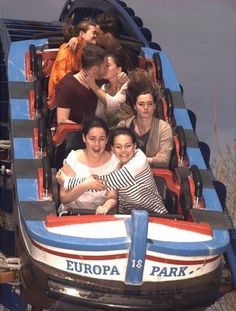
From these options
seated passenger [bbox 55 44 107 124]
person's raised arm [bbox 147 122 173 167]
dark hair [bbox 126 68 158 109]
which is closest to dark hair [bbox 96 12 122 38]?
seated passenger [bbox 55 44 107 124]

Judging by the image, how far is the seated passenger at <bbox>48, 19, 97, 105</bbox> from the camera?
6.84m

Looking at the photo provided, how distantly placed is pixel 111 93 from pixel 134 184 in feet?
4.47

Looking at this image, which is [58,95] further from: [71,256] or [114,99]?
[71,256]

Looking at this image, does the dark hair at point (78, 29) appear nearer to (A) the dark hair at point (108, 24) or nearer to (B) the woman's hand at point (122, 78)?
(A) the dark hair at point (108, 24)

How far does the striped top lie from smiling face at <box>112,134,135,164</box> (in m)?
0.04

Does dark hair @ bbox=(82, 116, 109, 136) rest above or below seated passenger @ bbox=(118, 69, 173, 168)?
above

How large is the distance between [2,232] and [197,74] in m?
9.60

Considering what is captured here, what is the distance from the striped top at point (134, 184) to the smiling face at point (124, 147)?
0.04 m

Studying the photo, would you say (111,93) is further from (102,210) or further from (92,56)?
(102,210)

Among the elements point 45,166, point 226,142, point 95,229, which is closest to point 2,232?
point 45,166

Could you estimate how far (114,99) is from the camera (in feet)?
20.5

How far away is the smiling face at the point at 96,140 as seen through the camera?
16.8ft

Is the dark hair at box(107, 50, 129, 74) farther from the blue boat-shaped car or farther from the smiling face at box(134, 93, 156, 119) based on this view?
the blue boat-shaped car

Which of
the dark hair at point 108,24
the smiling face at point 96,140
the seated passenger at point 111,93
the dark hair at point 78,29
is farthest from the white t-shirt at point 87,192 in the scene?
the dark hair at point 108,24
